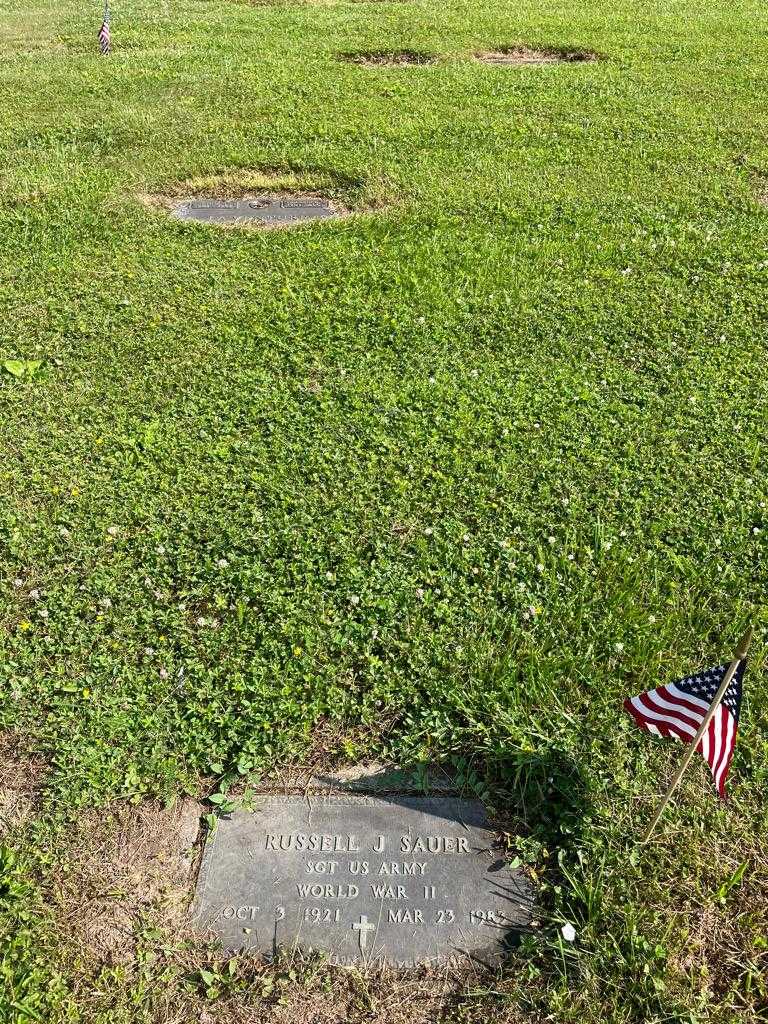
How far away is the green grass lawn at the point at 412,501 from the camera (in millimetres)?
2859

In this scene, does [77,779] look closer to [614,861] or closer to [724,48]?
[614,861]

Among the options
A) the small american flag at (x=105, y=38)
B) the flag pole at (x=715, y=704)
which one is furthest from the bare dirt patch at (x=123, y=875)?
the small american flag at (x=105, y=38)

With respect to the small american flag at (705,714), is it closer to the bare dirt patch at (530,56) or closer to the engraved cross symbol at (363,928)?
the engraved cross symbol at (363,928)

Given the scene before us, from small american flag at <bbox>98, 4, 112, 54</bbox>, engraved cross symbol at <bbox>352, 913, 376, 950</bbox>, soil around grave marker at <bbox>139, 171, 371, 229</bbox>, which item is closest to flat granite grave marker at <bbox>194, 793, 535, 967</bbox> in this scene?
engraved cross symbol at <bbox>352, 913, 376, 950</bbox>

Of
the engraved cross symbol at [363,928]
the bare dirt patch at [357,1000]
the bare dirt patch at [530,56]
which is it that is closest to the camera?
the bare dirt patch at [357,1000]

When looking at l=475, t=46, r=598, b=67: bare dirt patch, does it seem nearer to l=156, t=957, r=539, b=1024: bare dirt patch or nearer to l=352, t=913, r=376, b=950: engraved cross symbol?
l=352, t=913, r=376, b=950: engraved cross symbol

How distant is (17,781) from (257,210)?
5548mm

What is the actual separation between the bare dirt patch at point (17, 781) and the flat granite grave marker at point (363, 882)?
765 mm

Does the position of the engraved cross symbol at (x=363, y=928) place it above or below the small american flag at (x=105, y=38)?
below

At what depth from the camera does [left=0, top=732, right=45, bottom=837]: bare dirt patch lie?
3.05 meters

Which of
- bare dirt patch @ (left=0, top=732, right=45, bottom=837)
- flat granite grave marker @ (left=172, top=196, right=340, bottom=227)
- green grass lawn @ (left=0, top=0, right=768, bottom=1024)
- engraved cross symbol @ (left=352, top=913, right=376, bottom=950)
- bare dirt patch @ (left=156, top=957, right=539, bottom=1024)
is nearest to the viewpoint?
bare dirt patch @ (left=156, top=957, right=539, bottom=1024)

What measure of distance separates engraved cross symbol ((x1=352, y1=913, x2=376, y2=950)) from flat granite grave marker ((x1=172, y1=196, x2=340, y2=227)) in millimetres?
5821

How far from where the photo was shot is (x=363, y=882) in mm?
2848

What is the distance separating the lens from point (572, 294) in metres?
5.89
